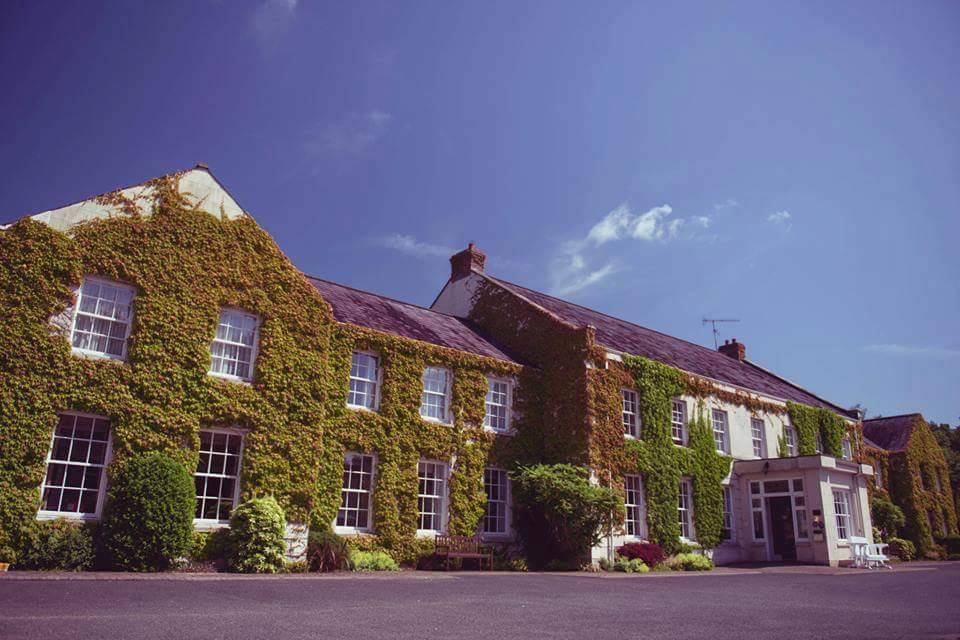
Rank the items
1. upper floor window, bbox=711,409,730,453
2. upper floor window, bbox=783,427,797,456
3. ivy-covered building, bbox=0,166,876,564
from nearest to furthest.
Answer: ivy-covered building, bbox=0,166,876,564, upper floor window, bbox=711,409,730,453, upper floor window, bbox=783,427,797,456

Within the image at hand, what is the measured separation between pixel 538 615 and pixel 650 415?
17.6 meters

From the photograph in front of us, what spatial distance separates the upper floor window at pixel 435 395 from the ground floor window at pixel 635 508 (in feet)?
25.1

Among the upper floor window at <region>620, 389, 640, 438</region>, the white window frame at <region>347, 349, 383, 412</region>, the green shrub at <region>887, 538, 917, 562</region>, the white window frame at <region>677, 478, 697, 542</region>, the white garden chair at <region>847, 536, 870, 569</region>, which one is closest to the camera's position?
the white window frame at <region>347, 349, 383, 412</region>

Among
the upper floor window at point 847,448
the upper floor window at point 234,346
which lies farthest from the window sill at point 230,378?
the upper floor window at point 847,448

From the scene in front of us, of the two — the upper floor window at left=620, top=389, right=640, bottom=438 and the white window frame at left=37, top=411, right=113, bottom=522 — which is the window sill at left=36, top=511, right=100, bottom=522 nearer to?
the white window frame at left=37, top=411, right=113, bottom=522

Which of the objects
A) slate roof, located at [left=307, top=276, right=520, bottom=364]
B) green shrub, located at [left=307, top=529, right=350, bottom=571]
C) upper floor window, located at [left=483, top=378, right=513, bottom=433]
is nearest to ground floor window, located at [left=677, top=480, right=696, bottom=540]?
upper floor window, located at [left=483, top=378, right=513, bottom=433]

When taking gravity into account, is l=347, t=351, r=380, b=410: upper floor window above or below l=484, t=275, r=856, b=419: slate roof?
below

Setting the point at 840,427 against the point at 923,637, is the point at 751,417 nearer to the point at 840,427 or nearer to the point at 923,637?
the point at 840,427

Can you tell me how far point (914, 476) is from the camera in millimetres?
41000

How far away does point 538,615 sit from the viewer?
9.94 m

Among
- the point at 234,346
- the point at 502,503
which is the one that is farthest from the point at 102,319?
the point at 502,503

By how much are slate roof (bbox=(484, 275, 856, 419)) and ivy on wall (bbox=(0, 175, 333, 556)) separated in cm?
1279

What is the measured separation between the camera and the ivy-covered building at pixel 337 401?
15391 millimetres

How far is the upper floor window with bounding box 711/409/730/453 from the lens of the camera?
2950cm
